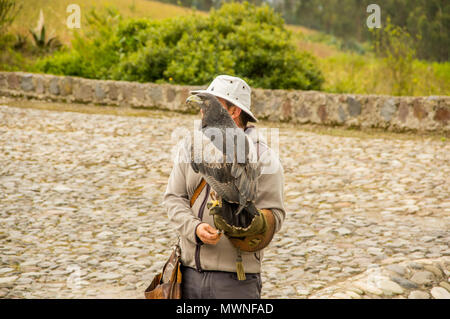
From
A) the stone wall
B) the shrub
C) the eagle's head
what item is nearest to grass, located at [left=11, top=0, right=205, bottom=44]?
the shrub

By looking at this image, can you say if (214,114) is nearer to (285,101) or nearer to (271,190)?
(271,190)

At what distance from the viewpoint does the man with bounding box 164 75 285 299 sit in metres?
2.87

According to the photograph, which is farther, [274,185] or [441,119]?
[441,119]

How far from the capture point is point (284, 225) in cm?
618

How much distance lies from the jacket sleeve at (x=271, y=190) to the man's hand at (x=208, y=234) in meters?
0.29

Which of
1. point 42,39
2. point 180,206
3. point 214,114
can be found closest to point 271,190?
point 180,206

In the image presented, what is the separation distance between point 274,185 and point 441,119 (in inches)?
330

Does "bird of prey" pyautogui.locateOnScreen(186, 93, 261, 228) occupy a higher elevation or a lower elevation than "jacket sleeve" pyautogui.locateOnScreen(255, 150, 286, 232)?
higher

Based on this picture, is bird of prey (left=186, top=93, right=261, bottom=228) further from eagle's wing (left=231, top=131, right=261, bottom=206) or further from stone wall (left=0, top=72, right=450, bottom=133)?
stone wall (left=0, top=72, right=450, bottom=133)

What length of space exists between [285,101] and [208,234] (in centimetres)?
922

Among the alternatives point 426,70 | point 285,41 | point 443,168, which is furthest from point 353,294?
point 426,70

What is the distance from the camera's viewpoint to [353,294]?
4230mm
